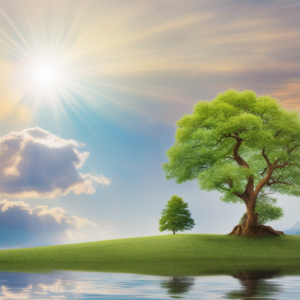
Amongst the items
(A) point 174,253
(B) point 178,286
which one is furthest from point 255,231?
(B) point 178,286

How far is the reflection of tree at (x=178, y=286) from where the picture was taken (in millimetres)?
10516

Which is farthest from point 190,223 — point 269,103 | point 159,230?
point 269,103

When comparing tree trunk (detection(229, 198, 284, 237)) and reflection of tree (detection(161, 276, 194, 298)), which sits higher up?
tree trunk (detection(229, 198, 284, 237))

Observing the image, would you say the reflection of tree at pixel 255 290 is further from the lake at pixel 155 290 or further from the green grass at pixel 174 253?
the green grass at pixel 174 253

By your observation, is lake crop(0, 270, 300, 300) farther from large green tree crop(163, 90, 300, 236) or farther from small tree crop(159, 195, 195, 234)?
small tree crop(159, 195, 195, 234)

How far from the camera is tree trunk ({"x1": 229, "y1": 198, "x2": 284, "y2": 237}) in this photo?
33969mm

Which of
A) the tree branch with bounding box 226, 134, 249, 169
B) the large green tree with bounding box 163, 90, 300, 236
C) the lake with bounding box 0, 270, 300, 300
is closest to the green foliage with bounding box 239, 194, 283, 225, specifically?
the large green tree with bounding box 163, 90, 300, 236

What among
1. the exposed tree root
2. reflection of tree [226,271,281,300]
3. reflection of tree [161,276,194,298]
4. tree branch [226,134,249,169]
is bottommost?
reflection of tree [226,271,281,300]

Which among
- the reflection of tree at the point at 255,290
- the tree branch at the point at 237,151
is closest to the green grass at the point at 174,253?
the tree branch at the point at 237,151

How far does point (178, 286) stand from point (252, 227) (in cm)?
2406

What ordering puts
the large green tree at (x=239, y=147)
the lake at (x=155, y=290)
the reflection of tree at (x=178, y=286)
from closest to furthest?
the lake at (x=155, y=290) → the reflection of tree at (x=178, y=286) → the large green tree at (x=239, y=147)

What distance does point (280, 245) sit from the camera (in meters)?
31.0

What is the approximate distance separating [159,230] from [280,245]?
12.7m

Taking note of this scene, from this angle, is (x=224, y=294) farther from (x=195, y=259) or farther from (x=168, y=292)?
(x=195, y=259)
